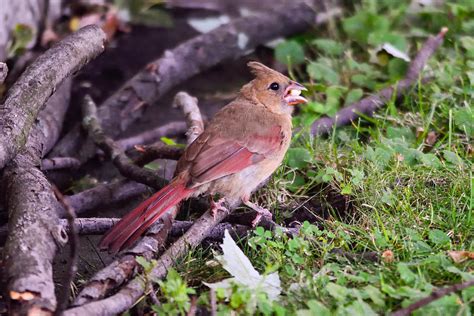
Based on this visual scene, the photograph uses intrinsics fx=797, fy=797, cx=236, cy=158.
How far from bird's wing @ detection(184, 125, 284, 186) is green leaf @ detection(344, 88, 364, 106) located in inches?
44.4

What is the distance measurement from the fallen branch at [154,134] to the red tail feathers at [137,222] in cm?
130

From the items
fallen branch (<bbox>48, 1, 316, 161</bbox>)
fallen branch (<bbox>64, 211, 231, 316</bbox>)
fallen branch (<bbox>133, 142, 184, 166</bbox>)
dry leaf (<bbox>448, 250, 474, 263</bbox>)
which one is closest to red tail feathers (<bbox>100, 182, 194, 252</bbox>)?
fallen branch (<bbox>64, 211, 231, 316</bbox>)

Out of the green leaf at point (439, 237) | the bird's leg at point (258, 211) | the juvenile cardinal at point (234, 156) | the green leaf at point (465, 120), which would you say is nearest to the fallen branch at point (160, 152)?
the juvenile cardinal at point (234, 156)

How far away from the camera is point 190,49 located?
19.2ft

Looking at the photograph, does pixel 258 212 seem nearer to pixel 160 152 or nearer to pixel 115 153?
pixel 160 152

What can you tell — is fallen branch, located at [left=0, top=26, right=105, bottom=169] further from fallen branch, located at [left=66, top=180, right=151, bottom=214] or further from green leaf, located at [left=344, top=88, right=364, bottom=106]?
green leaf, located at [left=344, top=88, right=364, bottom=106]

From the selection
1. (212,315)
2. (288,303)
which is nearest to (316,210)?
(288,303)

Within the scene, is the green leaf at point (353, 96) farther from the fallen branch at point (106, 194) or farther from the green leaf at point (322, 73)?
the fallen branch at point (106, 194)

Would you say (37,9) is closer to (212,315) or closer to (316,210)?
(316,210)

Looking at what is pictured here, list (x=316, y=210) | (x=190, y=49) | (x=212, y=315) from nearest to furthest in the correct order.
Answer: (x=212, y=315) < (x=316, y=210) < (x=190, y=49)

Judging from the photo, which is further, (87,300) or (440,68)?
(440,68)

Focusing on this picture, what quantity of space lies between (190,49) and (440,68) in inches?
71.0

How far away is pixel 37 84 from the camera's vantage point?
3.76 meters

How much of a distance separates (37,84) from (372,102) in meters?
2.20
